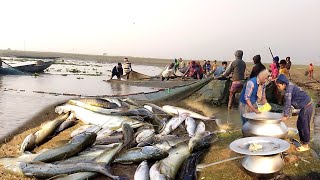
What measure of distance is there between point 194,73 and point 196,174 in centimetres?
1658

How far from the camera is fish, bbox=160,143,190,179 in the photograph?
21.6 ft

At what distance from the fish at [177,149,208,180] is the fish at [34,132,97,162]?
8.07 ft

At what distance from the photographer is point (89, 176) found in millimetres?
6418

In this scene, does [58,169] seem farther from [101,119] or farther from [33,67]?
[33,67]

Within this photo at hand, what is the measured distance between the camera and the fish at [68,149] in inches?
288

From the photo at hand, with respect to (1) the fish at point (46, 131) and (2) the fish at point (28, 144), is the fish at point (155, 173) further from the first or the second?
(1) the fish at point (46, 131)

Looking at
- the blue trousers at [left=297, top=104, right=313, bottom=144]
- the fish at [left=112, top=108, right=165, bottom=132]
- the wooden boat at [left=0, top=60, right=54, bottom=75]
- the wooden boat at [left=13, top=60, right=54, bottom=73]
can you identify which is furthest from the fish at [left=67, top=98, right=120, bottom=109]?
the wooden boat at [left=13, top=60, right=54, bottom=73]

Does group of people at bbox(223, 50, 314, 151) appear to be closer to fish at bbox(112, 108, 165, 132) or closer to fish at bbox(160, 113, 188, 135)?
fish at bbox(160, 113, 188, 135)

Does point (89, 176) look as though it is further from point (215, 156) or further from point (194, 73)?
point (194, 73)

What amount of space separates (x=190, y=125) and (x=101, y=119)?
273 centimetres

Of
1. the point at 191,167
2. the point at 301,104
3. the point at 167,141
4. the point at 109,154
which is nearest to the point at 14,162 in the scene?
the point at 109,154

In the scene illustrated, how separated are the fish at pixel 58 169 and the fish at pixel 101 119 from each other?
3.13m

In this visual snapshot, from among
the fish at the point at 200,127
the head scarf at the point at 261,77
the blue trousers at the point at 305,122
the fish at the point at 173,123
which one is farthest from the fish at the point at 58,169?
the blue trousers at the point at 305,122

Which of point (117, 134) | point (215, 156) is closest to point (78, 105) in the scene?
point (117, 134)
